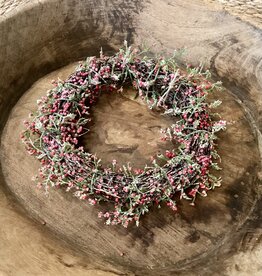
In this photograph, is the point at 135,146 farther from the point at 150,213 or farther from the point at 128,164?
the point at 150,213

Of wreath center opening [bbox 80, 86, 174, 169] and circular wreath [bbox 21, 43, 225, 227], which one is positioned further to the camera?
wreath center opening [bbox 80, 86, 174, 169]

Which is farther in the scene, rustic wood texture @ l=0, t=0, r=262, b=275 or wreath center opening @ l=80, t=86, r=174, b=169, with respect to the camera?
wreath center opening @ l=80, t=86, r=174, b=169

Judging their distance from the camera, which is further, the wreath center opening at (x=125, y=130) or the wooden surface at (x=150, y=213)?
the wreath center opening at (x=125, y=130)

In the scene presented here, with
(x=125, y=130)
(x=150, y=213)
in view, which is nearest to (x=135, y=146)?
(x=125, y=130)

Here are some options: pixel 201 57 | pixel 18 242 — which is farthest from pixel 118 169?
pixel 201 57

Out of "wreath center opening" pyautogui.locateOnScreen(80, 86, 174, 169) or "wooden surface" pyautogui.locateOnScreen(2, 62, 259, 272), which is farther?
"wreath center opening" pyautogui.locateOnScreen(80, 86, 174, 169)

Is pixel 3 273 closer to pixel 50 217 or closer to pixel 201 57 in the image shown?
pixel 50 217

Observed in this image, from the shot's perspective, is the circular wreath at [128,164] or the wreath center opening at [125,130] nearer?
the circular wreath at [128,164]

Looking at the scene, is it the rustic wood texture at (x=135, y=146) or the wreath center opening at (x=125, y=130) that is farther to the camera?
the wreath center opening at (x=125, y=130)
